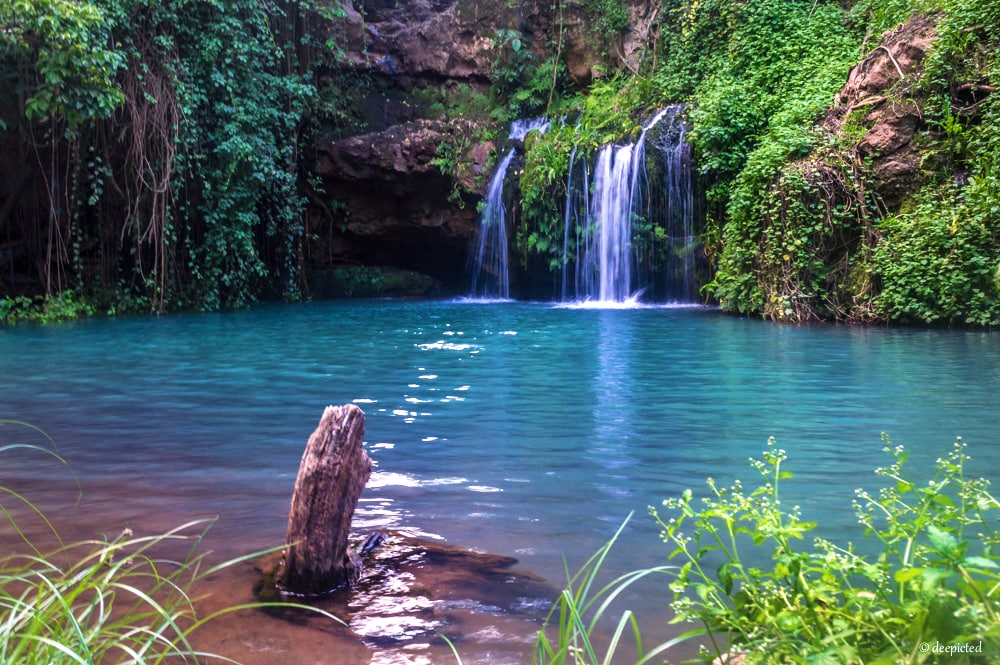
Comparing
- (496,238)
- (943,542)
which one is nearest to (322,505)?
(943,542)

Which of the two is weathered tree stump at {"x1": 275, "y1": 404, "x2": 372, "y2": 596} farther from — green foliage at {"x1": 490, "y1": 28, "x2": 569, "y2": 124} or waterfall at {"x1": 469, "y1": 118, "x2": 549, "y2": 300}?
green foliage at {"x1": 490, "y1": 28, "x2": 569, "y2": 124}

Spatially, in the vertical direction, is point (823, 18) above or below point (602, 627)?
above

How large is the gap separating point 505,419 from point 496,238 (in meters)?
13.8

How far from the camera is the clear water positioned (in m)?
4.21

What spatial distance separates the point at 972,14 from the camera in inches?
479

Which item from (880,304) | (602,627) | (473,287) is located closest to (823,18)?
(880,304)

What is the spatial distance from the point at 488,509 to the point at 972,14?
37.9 feet

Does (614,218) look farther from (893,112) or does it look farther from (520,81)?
(893,112)

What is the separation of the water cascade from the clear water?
550 cm

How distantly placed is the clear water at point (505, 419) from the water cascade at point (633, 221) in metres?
5.50

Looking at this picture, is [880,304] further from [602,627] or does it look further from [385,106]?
[385,106]

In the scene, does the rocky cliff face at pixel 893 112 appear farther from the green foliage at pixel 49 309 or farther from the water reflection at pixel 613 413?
the green foliage at pixel 49 309

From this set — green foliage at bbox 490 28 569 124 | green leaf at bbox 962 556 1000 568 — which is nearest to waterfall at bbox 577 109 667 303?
green foliage at bbox 490 28 569 124

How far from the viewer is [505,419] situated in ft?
20.6
